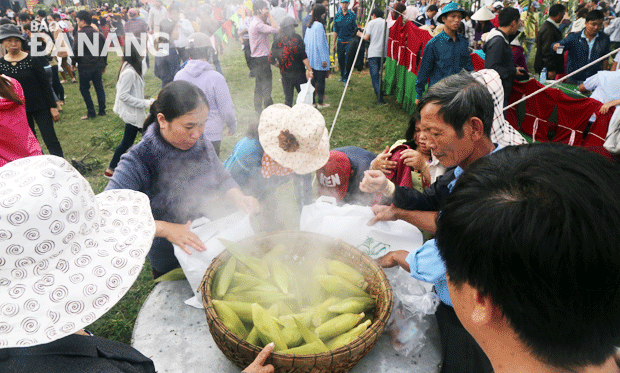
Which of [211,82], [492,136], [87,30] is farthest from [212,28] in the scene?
[492,136]

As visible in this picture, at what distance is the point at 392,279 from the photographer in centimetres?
206

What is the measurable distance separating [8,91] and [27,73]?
198cm

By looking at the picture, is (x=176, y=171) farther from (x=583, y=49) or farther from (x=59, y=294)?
(x=583, y=49)

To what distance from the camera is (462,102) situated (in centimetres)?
181

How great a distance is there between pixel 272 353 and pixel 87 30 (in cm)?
848

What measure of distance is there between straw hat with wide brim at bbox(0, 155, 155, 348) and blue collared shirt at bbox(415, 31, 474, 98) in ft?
17.8

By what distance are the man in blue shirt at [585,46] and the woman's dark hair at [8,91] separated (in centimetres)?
934

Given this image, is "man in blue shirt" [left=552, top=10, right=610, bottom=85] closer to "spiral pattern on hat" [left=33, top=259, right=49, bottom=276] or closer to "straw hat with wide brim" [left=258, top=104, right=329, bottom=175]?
"straw hat with wide brim" [left=258, top=104, right=329, bottom=175]

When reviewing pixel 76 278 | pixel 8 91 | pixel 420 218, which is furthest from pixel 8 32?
pixel 420 218

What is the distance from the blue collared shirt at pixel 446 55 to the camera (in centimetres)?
544

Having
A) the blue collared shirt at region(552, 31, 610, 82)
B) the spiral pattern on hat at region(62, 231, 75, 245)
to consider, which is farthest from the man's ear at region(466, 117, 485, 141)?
the blue collared shirt at region(552, 31, 610, 82)

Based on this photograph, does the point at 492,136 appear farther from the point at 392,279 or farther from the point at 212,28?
the point at 212,28

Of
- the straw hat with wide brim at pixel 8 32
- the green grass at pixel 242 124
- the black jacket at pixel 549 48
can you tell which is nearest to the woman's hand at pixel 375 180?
the green grass at pixel 242 124

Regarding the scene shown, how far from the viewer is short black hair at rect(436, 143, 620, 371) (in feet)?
2.13
